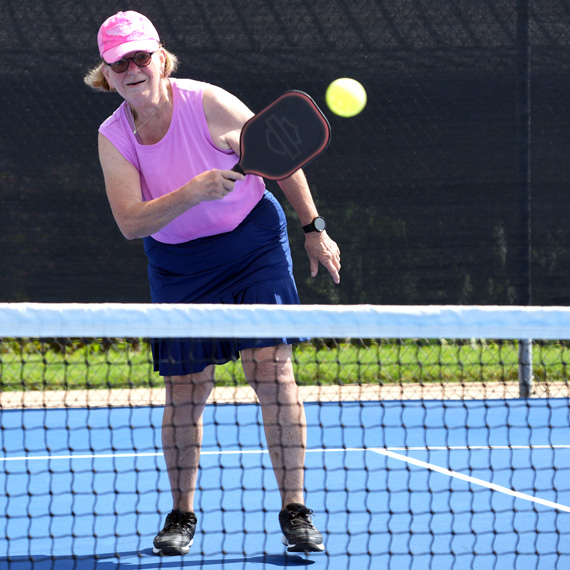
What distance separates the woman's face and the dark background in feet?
9.70

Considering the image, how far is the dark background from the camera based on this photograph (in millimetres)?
5523

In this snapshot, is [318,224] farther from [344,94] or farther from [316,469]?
[344,94]

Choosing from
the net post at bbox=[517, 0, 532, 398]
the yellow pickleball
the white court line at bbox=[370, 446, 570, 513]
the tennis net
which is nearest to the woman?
the tennis net

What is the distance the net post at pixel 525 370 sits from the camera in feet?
17.8

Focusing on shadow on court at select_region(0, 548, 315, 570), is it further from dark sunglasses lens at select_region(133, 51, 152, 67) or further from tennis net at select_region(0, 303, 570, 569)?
dark sunglasses lens at select_region(133, 51, 152, 67)

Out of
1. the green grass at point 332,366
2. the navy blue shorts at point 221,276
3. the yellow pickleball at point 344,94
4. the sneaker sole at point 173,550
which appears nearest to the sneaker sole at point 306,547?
the sneaker sole at point 173,550

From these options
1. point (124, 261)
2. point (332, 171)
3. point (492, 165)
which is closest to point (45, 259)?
point (124, 261)

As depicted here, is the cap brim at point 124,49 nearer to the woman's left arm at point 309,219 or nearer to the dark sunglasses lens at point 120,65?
the dark sunglasses lens at point 120,65

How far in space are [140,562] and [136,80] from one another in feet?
4.10

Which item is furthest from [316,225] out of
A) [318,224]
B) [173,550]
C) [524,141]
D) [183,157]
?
[524,141]

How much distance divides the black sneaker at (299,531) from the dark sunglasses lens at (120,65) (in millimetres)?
1221

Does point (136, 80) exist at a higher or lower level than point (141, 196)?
higher

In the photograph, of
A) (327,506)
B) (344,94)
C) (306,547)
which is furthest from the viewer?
(344,94)

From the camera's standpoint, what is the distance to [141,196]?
2662 mm
